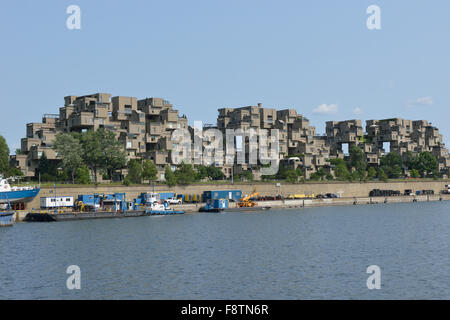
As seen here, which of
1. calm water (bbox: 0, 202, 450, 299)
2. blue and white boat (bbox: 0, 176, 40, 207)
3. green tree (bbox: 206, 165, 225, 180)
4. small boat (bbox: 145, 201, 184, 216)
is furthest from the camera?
green tree (bbox: 206, 165, 225, 180)

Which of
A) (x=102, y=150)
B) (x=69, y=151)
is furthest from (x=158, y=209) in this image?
(x=102, y=150)

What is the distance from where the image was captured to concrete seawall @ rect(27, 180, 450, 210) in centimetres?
10562

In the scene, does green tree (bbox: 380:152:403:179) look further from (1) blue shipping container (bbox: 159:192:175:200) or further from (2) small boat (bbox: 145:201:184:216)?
(2) small boat (bbox: 145:201:184:216)

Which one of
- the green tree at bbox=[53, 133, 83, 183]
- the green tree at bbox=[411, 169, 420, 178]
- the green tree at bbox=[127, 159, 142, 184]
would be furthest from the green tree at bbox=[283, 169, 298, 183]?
the green tree at bbox=[411, 169, 420, 178]

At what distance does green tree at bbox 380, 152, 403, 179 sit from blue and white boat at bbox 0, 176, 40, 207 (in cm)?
11756

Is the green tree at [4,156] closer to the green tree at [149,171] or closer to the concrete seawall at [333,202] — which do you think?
the green tree at [149,171]

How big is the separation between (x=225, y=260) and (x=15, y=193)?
58061 mm

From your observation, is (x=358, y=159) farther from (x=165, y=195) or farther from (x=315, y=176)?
(x=165, y=195)

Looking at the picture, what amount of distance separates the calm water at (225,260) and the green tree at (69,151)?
36.0 m
